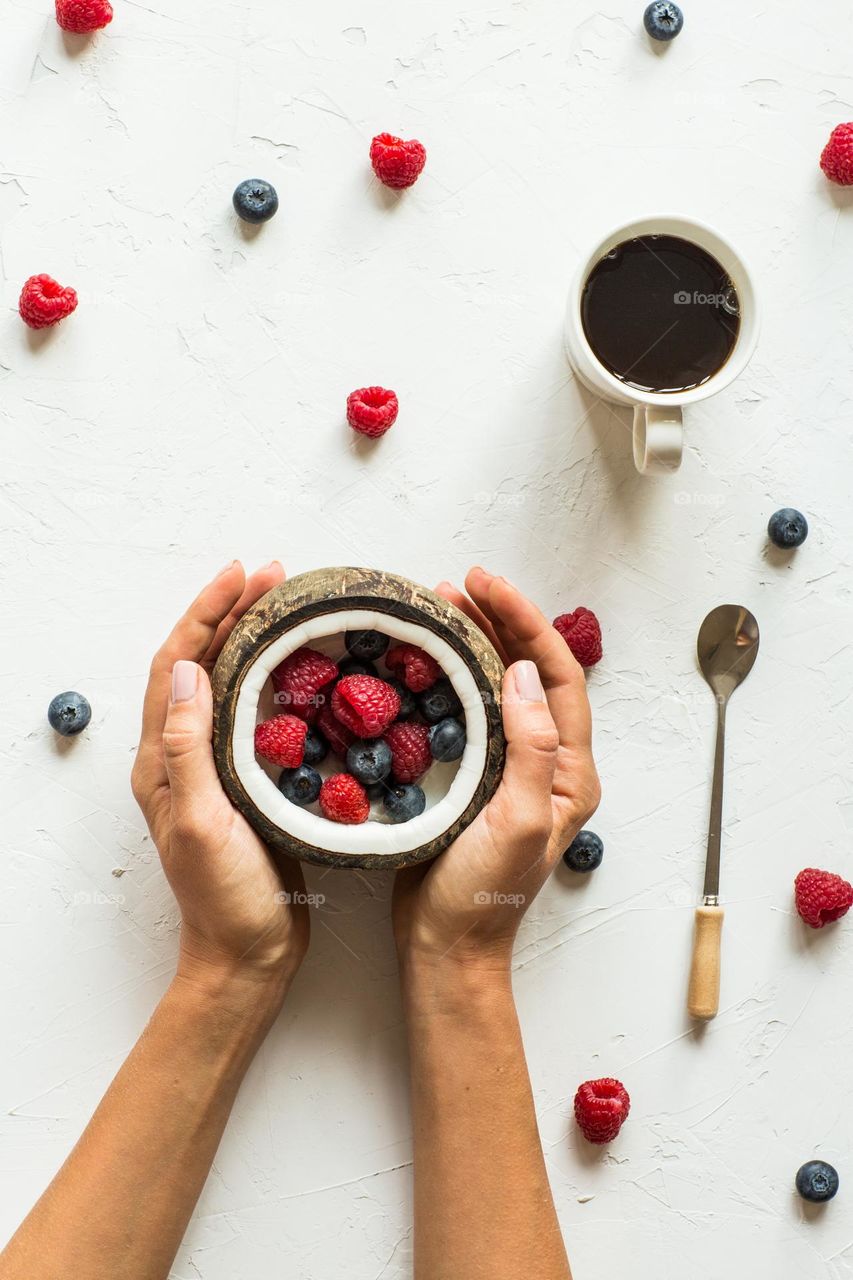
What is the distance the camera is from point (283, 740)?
0.96 m

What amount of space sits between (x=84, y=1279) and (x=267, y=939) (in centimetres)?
33

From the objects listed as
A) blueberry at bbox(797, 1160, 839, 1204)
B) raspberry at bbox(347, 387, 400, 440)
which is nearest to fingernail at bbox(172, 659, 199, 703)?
raspberry at bbox(347, 387, 400, 440)

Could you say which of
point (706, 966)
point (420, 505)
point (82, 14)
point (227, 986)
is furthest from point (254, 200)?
point (706, 966)

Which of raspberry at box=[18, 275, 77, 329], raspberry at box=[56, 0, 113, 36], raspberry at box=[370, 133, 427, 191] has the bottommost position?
raspberry at box=[18, 275, 77, 329]

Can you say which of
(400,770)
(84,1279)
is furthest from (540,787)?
(84,1279)

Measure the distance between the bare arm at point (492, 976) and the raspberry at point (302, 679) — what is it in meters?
0.16

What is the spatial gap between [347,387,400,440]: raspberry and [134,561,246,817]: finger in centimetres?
20

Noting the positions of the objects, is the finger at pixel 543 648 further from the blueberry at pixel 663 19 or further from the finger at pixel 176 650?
the blueberry at pixel 663 19

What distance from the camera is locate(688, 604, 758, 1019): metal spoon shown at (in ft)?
3.97

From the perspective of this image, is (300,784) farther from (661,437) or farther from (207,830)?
(661,437)

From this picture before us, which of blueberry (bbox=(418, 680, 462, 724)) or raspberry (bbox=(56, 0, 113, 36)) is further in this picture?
raspberry (bbox=(56, 0, 113, 36))

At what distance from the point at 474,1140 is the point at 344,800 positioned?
0.37m

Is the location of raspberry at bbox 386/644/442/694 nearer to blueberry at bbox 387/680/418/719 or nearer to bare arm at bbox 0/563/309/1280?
blueberry at bbox 387/680/418/719

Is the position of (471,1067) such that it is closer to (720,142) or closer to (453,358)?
(453,358)
